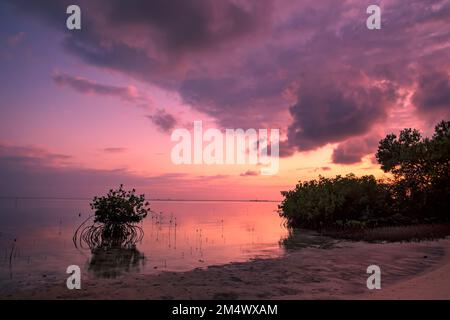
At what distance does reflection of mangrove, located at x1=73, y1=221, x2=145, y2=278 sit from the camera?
18.4 metres

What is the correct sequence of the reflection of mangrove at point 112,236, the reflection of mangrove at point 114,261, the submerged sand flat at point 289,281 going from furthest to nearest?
1. the reflection of mangrove at point 112,236
2. the reflection of mangrove at point 114,261
3. the submerged sand flat at point 289,281

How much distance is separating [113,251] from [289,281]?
1496 cm

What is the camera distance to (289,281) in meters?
14.2

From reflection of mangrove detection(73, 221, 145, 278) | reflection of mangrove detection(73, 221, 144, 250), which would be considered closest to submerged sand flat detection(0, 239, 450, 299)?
reflection of mangrove detection(73, 221, 145, 278)

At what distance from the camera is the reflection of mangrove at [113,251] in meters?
18.4

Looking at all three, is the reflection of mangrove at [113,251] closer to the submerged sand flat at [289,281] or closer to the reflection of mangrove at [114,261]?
the reflection of mangrove at [114,261]

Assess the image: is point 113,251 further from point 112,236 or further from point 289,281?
point 289,281

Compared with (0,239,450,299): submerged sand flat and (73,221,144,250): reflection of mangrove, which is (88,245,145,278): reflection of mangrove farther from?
(0,239,450,299): submerged sand flat

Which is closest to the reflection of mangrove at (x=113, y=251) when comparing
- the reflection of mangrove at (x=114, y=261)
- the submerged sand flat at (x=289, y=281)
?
the reflection of mangrove at (x=114, y=261)

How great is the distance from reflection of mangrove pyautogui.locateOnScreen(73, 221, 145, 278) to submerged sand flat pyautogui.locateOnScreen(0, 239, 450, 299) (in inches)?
101

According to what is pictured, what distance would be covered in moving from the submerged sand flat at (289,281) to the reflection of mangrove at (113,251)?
2.56 metres
